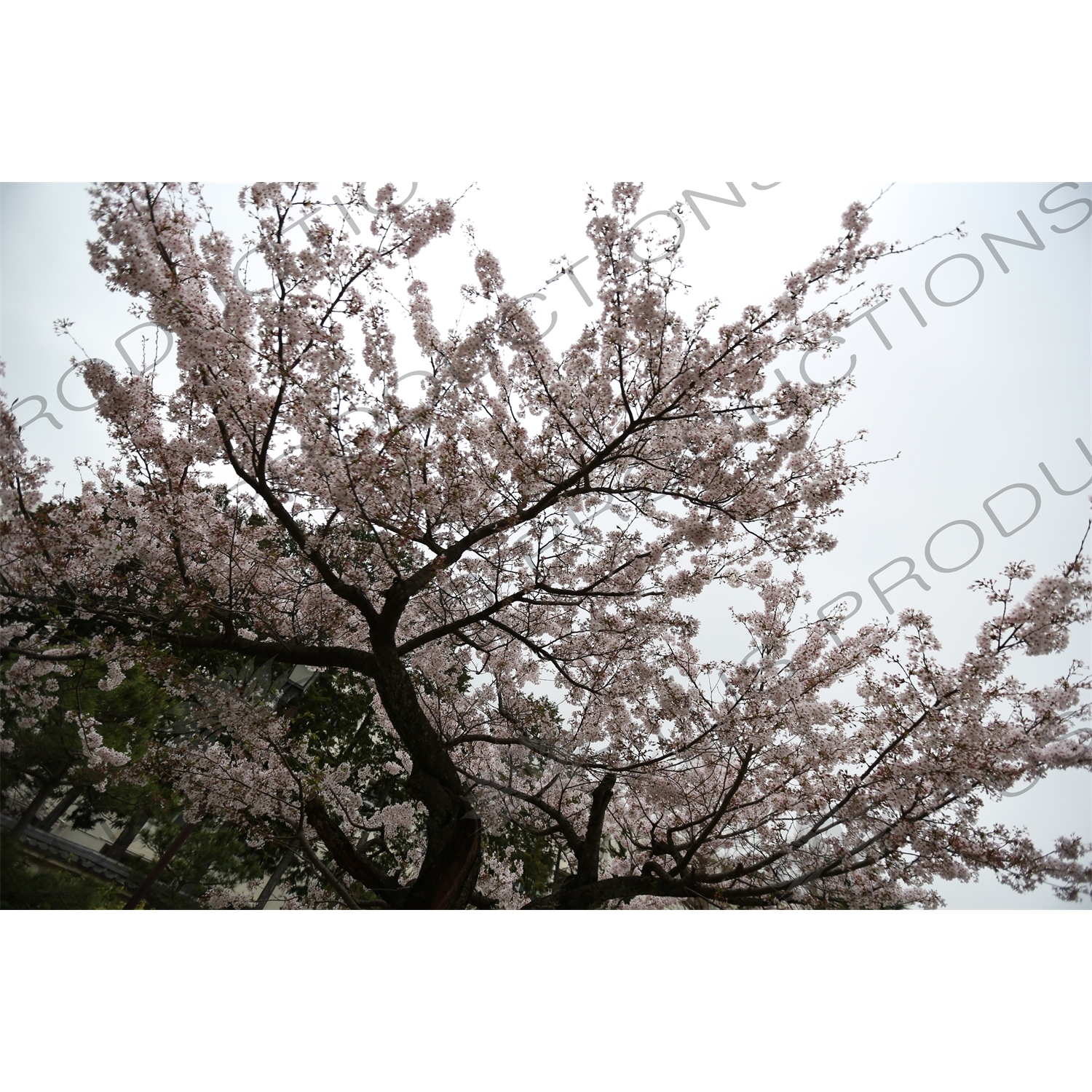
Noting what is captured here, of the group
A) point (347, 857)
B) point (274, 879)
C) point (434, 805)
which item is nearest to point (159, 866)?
point (274, 879)

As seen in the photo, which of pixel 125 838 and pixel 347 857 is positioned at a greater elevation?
pixel 347 857

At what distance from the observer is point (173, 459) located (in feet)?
10.3

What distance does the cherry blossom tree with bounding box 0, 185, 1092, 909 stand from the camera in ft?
8.10

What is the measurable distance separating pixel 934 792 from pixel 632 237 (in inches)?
115

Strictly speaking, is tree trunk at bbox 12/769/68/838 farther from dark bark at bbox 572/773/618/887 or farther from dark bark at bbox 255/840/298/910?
dark bark at bbox 572/773/618/887

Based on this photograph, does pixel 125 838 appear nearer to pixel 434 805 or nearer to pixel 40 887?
pixel 40 887

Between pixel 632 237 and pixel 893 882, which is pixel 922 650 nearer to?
pixel 893 882

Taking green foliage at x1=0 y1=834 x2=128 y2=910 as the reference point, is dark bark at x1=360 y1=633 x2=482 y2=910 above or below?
above

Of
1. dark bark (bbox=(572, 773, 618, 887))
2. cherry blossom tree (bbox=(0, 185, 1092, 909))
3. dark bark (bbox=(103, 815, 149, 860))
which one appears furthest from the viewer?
dark bark (bbox=(103, 815, 149, 860))

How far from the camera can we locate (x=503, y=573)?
144 inches

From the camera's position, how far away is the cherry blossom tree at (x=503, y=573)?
247cm

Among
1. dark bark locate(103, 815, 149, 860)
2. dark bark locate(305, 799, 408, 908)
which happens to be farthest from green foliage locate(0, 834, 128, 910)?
dark bark locate(305, 799, 408, 908)

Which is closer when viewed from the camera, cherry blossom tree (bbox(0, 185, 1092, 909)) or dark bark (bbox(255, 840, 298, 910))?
cherry blossom tree (bbox(0, 185, 1092, 909))

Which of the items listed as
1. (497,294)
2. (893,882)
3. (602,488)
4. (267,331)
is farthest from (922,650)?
(267,331)
